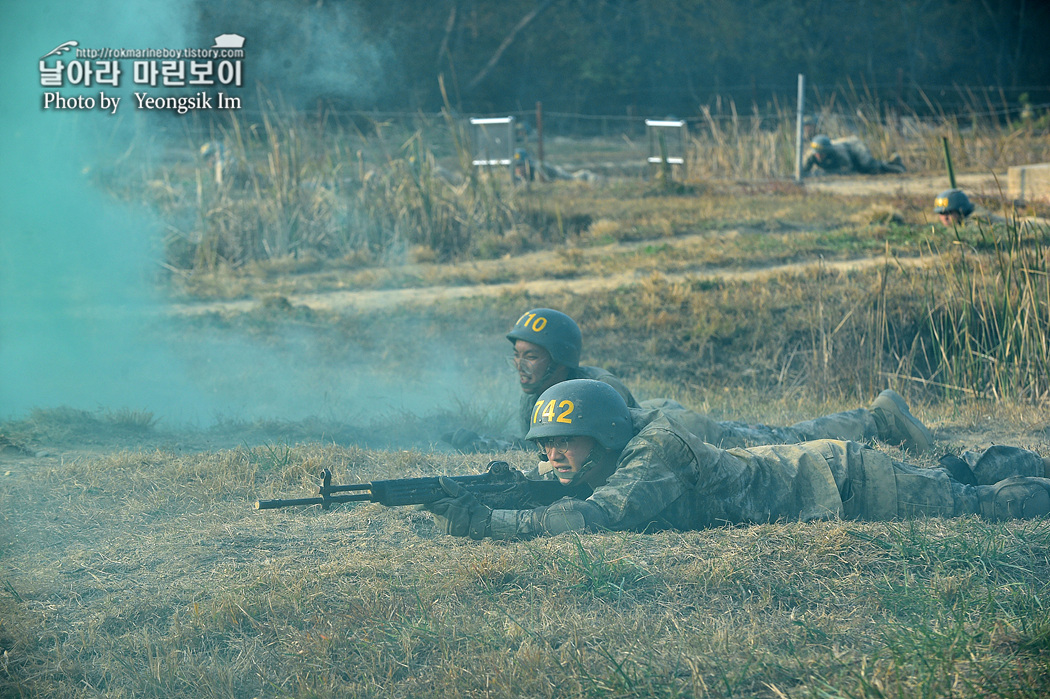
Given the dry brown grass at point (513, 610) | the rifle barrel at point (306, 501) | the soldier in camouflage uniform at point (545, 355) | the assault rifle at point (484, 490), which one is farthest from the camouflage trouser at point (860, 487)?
the rifle barrel at point (306, 501)

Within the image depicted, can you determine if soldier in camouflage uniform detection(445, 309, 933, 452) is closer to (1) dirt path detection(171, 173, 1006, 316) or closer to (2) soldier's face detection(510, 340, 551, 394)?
(2) soldier's face detection(510, 340, 551, 394)

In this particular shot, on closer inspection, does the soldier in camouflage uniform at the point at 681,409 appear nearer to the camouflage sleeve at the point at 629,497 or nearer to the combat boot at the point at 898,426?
the combat boot at the point at 898,426

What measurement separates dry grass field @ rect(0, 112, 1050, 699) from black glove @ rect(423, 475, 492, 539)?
0.29ft

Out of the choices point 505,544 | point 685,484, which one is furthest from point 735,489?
point 505,544

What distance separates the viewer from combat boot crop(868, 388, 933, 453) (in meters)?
5.62

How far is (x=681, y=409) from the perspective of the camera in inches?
219

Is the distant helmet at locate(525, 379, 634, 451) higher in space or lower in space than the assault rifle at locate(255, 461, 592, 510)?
higher

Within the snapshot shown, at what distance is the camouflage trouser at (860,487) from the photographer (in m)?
4.27

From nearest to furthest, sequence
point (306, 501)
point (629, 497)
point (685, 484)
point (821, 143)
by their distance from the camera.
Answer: point (306, 501), point (629, 497), point (685, 484), point (821, 143)

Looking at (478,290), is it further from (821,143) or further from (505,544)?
(821,143)

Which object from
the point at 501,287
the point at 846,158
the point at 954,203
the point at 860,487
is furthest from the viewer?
the point at 846,158

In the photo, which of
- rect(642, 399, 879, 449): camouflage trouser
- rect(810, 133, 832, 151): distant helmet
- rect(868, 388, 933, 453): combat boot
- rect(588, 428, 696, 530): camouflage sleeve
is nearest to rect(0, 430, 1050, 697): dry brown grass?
rect(588, 428, 696, 530): camouflage sleeve

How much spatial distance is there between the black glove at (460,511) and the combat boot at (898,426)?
2.79 meters

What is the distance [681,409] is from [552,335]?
0.89m
